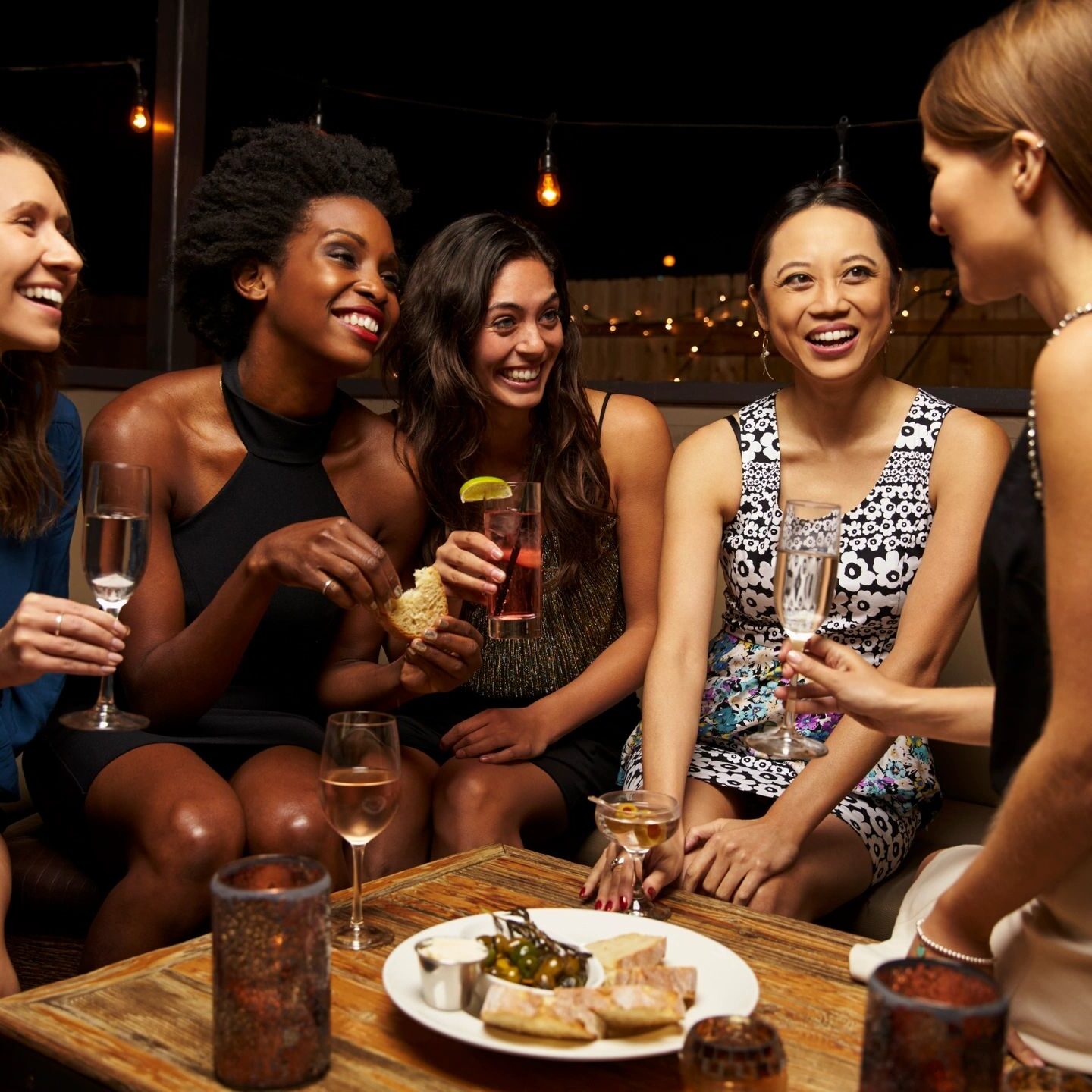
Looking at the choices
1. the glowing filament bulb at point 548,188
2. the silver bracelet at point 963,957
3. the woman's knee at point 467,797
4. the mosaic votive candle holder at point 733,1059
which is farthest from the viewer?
the glowing filament bulb at point 548,188

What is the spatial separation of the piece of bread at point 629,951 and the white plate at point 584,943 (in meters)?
0.04

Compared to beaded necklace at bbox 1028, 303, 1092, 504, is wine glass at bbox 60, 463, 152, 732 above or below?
below

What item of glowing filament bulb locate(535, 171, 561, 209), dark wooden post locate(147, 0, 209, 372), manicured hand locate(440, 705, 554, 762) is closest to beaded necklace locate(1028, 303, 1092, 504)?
manicured hand locate(440, 705, 554, 762)

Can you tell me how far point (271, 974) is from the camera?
1179mm

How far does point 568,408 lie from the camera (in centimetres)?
285

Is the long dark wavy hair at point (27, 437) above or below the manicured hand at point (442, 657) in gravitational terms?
above

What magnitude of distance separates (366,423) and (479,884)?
1.25m

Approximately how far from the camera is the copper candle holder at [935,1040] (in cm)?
98

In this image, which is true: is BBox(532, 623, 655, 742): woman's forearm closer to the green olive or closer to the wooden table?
the wooden table

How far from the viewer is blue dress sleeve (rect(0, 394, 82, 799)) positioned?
2.28m

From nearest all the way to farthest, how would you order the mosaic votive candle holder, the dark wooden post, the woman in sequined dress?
the mosaic votive candle holder
the woman in sequined dress
the dark wooden post

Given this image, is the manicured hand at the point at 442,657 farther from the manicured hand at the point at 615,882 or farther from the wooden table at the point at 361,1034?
the wooden table at the point at 361,1034

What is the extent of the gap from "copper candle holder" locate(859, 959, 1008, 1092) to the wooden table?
27 cm

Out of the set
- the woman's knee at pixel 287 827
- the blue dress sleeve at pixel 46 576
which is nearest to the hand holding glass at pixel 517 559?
the woman's knee at pixel 287 827
